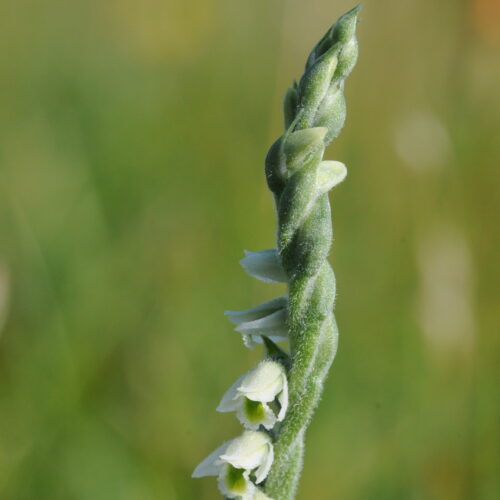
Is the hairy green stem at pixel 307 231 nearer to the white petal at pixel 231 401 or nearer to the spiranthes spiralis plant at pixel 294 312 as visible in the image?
the spiranthes spiralis plant at pixel 294 312

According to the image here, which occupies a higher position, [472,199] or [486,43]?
[486,43]

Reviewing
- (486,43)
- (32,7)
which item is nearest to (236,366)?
(486,43)

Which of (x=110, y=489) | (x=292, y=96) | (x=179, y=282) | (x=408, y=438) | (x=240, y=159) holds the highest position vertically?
(x=292, y=96)

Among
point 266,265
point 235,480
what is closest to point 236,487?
point 235,480

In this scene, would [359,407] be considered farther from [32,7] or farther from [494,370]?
[32,7]

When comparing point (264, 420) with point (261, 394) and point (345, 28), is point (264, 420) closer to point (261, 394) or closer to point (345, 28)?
point (261, 394)

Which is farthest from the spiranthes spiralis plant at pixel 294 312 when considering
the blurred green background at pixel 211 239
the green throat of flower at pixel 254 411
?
the blurred green background at pixel 211 239

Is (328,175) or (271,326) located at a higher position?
(328,175)
